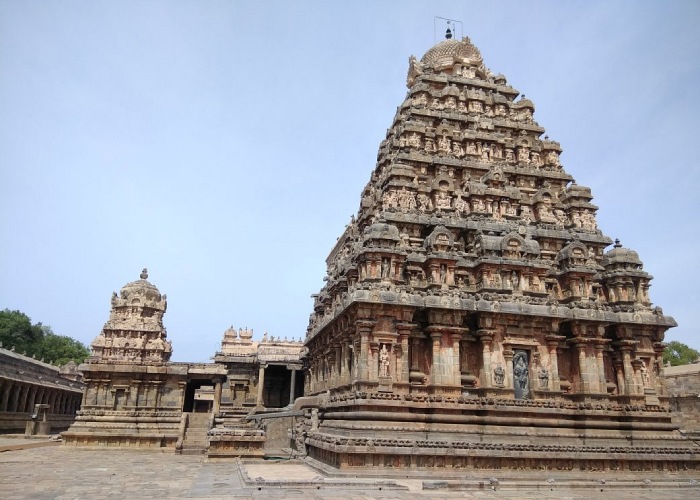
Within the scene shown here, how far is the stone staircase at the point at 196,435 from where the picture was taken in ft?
94.9

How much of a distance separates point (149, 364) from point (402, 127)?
23.9 meters

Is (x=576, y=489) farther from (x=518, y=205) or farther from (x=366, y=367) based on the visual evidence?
(x=518, y=205)

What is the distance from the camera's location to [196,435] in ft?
104

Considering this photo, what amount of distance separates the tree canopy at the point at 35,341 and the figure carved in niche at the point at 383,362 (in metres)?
68.2

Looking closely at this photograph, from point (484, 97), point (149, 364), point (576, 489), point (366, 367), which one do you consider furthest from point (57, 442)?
point (484, 97)

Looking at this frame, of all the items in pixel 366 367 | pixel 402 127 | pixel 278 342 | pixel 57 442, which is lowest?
pixel 57 442

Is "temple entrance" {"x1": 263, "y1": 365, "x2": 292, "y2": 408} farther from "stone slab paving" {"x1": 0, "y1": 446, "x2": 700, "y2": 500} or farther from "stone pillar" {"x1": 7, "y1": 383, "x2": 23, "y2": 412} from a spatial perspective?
"stone slab paving" {"x1": 0, "y1": 446, "x2": 700, "y2": 500}

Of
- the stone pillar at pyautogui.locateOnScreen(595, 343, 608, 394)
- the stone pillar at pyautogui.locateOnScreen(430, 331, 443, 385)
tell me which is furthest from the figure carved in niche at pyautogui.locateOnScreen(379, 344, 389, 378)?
the stone pillar at pyautogui.locateOnScreen(595, 343, 608, 394)

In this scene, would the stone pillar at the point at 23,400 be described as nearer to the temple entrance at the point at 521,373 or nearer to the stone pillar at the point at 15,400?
the stone pillar at the point at 15,400

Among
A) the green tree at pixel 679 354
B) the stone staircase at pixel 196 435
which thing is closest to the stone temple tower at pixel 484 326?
the stone staircase at pixel 196 435

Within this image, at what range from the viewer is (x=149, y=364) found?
37562 millimetres

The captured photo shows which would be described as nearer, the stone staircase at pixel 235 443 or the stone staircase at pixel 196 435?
the stone staircase at pixel 235 443

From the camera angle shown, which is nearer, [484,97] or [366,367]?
[366,367]

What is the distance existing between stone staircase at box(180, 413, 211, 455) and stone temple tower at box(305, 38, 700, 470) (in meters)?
7.35
